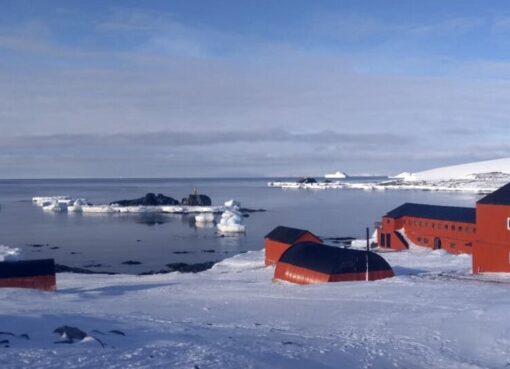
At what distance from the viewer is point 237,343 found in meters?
10.6

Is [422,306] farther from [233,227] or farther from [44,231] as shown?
[44,231]

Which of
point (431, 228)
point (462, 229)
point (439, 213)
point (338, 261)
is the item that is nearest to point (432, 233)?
point (431, 228)

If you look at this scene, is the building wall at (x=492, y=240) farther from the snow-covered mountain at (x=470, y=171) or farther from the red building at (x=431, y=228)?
the snow-covered mountain at (x=470, y=171)

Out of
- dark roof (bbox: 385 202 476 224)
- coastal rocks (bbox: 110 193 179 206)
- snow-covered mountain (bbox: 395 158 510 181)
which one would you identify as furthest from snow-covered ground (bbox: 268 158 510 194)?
dark roof (bbox: 385 202 476 224)

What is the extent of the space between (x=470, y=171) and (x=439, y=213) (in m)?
156

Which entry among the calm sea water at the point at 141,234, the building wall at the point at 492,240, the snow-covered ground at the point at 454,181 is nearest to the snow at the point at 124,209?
the calm sea water at the point at 141,234

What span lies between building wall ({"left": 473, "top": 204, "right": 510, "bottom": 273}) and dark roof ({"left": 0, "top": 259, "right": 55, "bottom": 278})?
1522cm

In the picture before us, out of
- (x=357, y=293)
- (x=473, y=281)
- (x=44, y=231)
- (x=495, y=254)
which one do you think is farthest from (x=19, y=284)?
(x=44, y=231)

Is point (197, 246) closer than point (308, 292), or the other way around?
point (308, 292)

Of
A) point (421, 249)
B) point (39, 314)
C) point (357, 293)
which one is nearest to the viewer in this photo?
point (39, 314)

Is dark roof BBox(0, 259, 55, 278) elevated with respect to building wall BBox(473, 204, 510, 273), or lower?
lower

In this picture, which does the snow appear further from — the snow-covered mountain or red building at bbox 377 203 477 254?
the snow-covered mountain

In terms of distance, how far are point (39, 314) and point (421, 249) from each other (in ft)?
83.8

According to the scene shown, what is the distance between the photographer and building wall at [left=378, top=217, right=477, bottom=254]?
32.0m
